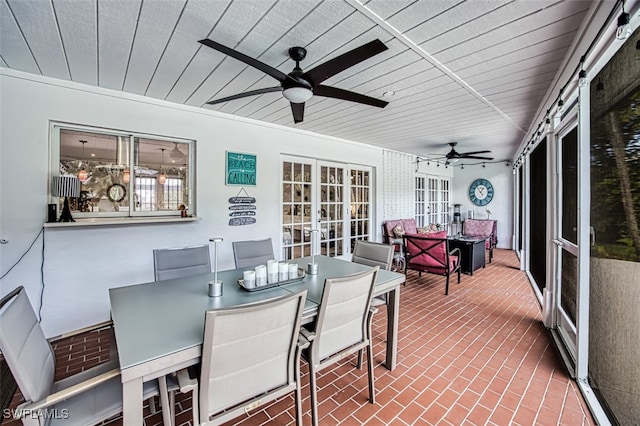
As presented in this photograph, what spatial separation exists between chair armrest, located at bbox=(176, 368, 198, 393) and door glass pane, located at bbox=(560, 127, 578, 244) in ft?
10.3

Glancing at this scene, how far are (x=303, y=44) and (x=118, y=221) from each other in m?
2.42

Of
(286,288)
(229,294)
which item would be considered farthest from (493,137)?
(229,294)

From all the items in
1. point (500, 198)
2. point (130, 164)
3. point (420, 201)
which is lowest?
point (420, 201)

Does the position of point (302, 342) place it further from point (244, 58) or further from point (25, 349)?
point (244, 58)

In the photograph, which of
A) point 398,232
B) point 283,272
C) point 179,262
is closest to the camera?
point 283,272

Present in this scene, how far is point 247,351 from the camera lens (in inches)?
49.1

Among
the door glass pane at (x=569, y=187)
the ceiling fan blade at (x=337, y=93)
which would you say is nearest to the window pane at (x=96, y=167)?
the ceiling fan blade at (x=337, y=93)

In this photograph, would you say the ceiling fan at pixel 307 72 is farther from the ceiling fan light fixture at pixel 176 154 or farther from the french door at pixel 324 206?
the french door at pixel 324 206

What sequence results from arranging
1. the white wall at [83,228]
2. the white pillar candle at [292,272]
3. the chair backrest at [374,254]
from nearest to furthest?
the white pillar candle at [292,272], the white wall at [83,228], the chair backrest at [374,254]

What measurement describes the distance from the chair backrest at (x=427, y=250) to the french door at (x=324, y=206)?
133 cm

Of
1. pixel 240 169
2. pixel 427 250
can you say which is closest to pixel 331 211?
pixel 427 250

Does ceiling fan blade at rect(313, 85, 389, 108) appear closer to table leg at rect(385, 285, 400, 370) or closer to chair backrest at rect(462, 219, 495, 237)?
table leg at rect(385, 285, 400, 370)

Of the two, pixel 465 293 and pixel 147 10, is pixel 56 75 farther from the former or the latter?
pixel 465 293

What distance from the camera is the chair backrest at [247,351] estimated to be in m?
1.15
